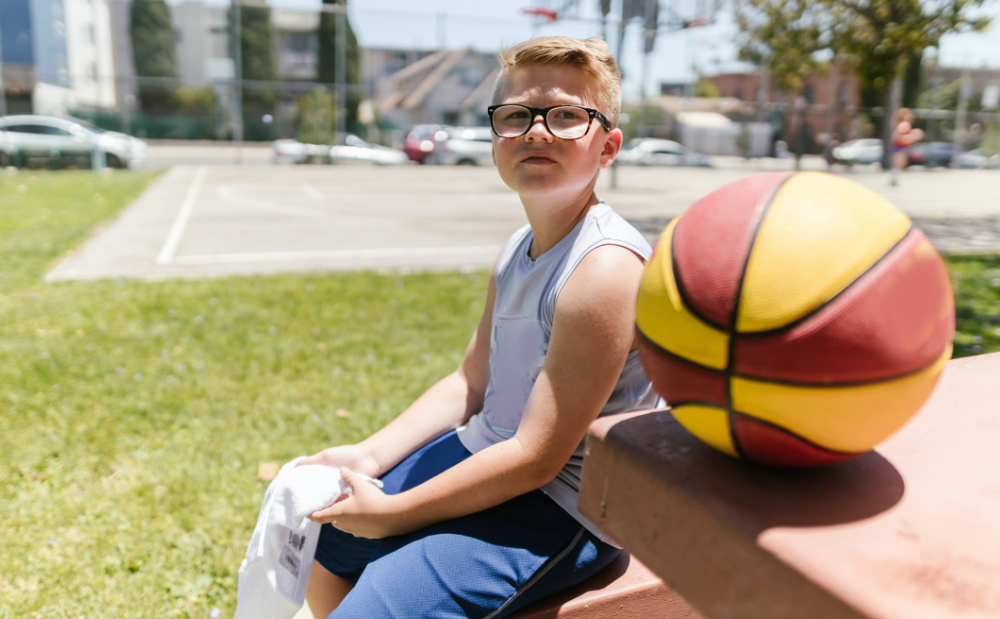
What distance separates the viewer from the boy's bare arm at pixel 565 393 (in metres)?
1.67

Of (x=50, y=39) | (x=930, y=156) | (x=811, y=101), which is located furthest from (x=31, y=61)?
(x=811, y=101)

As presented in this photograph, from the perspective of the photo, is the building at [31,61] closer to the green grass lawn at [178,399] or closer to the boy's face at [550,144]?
the green grass lawn at [178,399]

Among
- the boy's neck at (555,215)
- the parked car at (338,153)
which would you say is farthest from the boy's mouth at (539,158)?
the parked car at (338,153)

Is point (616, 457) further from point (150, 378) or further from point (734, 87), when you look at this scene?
point (734, 87)

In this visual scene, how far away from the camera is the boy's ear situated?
2.02 meters

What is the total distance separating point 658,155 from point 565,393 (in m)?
35.7

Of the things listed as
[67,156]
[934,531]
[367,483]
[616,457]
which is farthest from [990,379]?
[67,156]

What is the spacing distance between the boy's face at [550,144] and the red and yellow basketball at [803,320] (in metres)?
0.71

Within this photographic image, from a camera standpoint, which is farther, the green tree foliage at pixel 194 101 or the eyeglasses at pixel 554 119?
the green tree foliage at pixel 194 101

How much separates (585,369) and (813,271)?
Answer: 2.15ft

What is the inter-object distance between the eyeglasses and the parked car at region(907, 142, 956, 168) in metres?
40.7

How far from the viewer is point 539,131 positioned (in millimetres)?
1854

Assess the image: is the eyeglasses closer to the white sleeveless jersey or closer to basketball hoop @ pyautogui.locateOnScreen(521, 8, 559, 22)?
the white sleeveless jersey

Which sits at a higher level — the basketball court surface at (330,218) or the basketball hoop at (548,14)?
the basketball hoop at (548,14)
